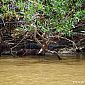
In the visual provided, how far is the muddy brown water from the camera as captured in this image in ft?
16.8

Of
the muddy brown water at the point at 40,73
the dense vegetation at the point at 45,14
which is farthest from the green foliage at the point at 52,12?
the muddy brown water at the point at 40,73

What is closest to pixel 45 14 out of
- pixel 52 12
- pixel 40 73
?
pixel 52 12

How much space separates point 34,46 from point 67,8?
185 centimetres

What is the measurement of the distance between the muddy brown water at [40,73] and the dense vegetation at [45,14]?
926 millimetres

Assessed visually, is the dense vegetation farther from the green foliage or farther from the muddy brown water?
the muddy brown water

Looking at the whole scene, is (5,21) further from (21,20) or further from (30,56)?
(30,56)

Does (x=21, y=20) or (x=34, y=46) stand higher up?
(x=21, y=20)

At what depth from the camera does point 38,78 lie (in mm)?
5438

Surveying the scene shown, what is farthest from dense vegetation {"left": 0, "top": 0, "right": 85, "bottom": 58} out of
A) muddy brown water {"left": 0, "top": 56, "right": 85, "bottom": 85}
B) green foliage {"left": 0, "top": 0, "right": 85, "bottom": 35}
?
muddy brown water {"left": 0, "top": 56, "right": 85, "bottom": 85}

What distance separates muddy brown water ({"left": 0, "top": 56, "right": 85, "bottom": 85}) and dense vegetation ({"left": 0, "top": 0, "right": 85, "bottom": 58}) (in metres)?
0.93

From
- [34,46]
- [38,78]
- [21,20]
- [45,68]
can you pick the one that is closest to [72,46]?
[34,46]

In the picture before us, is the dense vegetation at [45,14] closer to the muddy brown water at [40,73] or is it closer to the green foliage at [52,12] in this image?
the green foliage at [52,12]

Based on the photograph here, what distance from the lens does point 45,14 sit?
27.4ft

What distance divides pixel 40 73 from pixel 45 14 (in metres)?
2.71
